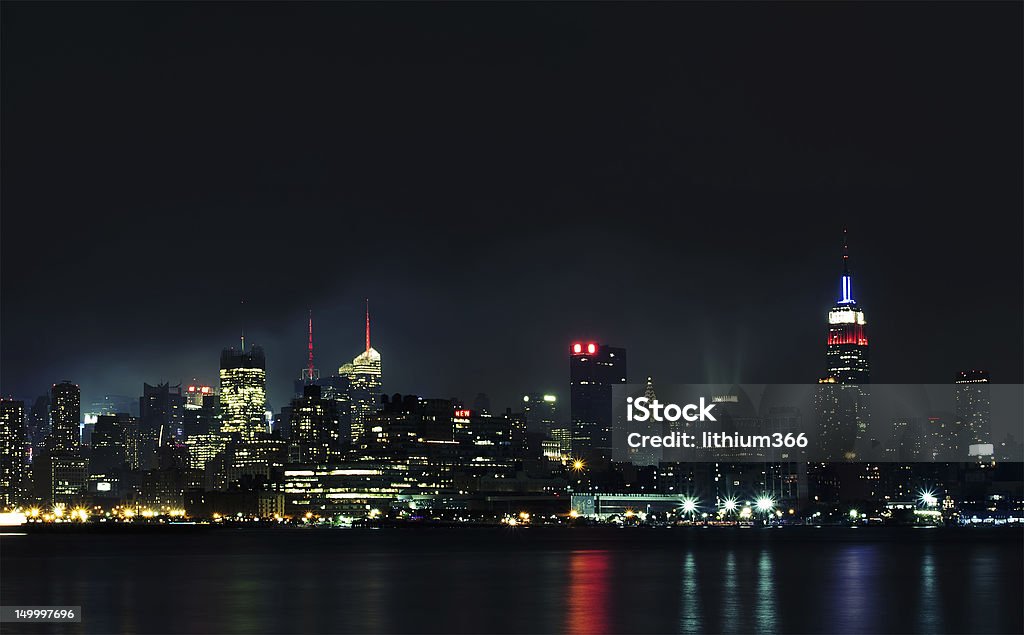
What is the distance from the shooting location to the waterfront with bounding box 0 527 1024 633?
63.2m

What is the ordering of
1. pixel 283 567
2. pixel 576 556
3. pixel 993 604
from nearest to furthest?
pixel 993 604, pixel 283 567, pixel 576 556

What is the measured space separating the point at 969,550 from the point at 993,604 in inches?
2711

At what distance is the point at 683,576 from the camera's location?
9200cm

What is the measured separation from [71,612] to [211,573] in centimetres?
3045

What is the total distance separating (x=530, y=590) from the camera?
263 ft

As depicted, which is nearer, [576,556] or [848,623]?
[848,623]

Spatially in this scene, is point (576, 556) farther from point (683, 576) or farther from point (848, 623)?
point (848, 623)

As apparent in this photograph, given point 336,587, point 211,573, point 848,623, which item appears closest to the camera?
point 848,623

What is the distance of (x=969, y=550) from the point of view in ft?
457

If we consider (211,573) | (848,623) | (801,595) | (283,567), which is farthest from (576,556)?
(848,623)

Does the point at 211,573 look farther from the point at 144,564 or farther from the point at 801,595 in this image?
the point at 801,595

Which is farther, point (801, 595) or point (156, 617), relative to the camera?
point (801, 595)

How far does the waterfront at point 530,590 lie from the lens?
6319 cm

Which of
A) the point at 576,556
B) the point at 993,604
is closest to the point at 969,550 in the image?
the point at 576,556
